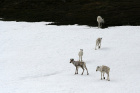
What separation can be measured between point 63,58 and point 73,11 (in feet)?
93.8

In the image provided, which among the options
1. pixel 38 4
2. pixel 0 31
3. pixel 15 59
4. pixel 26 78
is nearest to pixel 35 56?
pixel 15 59

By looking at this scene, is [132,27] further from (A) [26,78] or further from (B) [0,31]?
(A) [26,78]

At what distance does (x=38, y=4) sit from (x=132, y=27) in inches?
1226

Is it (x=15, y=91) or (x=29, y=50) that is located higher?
(x=29, y=50)

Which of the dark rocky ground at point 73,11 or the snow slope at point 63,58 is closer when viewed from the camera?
the snow slope at point 63,58

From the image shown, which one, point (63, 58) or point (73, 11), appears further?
point (73, 11)

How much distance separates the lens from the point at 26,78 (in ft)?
69.8

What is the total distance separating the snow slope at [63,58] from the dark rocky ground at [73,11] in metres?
5.81

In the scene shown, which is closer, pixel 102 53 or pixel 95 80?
pixel 95 80

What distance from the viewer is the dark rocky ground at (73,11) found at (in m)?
45.4

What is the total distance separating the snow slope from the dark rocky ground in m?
5.81

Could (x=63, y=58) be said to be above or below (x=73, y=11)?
below

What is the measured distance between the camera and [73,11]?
177 feet

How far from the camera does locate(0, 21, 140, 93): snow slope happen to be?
18750 mm
